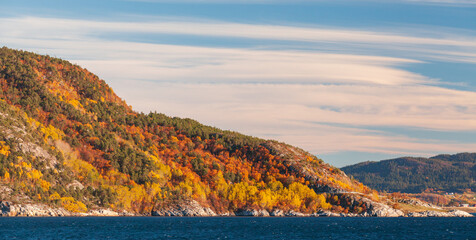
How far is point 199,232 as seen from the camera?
197250 millimetres

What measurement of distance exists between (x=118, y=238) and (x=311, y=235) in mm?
Result: 58590

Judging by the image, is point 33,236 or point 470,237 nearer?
point 33,236

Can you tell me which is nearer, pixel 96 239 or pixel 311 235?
pixel 96 239

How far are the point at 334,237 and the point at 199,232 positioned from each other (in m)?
39.9

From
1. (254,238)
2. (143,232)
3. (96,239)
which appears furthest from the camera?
(143,232)

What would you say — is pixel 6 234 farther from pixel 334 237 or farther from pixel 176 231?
pixel 334 237

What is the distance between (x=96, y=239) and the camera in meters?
165

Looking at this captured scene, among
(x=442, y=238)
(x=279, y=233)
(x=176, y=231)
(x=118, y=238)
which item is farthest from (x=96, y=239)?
(x=442, y=238)

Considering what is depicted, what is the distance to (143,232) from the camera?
624ft

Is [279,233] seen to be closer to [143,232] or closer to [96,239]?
[143,232]

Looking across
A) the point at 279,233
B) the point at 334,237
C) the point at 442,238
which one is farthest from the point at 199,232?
the point at 442,238

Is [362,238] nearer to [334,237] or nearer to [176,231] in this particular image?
[334,237]

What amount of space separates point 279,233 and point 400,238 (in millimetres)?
35632

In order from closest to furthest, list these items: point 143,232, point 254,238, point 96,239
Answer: point 96,239 < point 254,238 < point 143,232
